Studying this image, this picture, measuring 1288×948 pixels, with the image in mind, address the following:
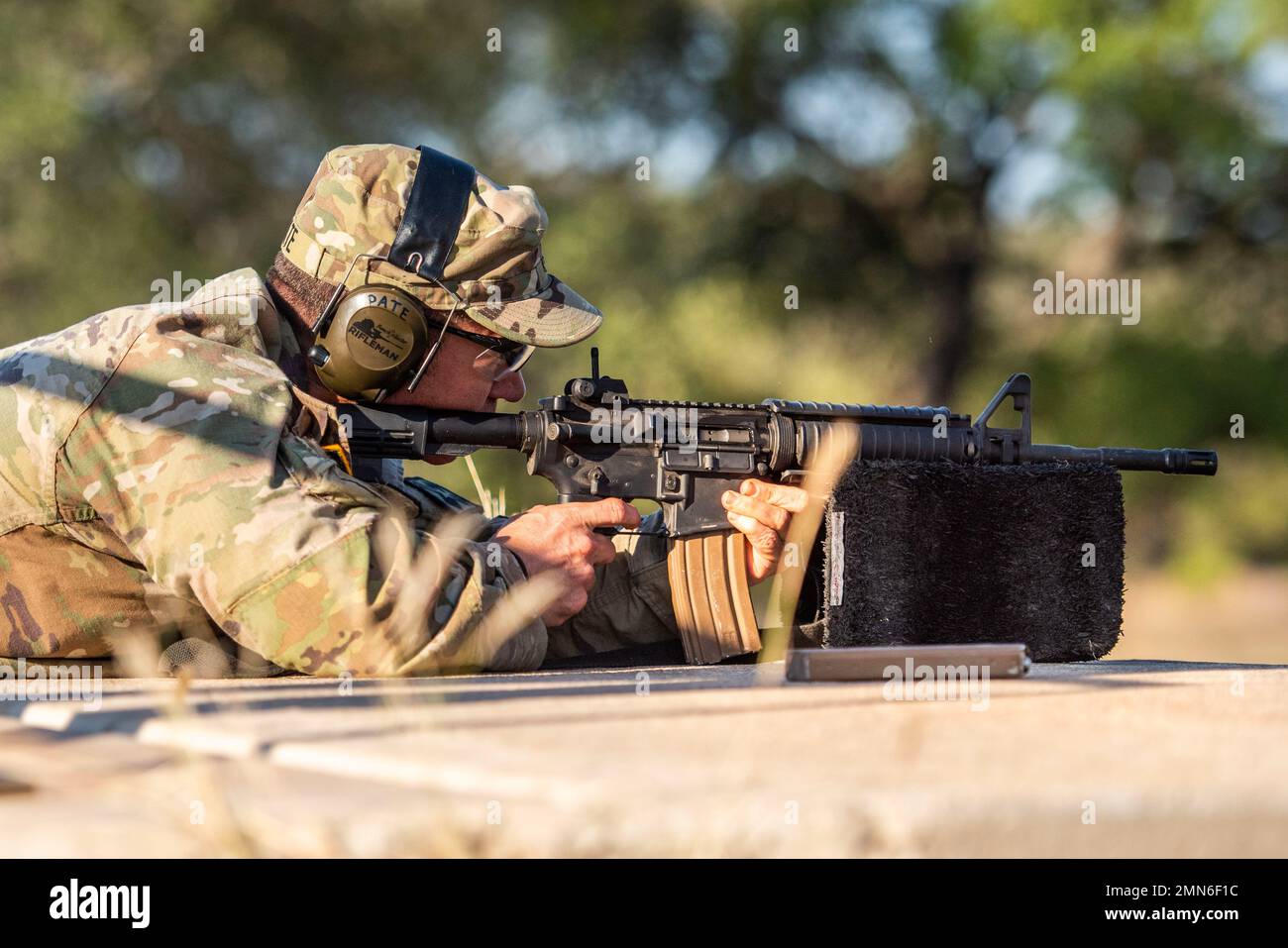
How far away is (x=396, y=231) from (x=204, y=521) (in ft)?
3.08

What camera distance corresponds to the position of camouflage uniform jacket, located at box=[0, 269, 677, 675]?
9.62ft

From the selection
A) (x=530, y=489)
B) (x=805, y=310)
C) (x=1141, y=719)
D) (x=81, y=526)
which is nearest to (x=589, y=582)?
(x=81, y=526)

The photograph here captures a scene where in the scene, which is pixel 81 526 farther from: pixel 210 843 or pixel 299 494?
pixel 210 843

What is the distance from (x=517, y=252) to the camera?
12.0ft

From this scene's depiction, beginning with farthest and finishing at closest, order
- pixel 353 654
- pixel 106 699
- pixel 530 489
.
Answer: pixel 530 489
pixel 353 654
pixel 106 699

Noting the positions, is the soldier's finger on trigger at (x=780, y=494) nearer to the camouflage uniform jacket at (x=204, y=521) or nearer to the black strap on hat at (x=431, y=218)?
the camouflage uniform jacket at (x=204, y=521)

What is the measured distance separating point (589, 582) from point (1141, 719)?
1.58m

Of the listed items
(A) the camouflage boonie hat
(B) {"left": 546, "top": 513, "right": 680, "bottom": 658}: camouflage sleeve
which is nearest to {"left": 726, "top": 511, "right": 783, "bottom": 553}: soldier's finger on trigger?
(B) {"left": 546, "top": 513, "right": 680, "bottom": 658}: camouflage sleeve

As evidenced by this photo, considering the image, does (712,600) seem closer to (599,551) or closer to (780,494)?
(780,494)

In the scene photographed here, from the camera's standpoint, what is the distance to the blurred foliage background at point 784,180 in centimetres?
1284

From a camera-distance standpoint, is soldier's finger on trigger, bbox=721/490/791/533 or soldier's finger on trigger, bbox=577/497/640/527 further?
soldier's finger on trigger, bbox=721/490/791/533

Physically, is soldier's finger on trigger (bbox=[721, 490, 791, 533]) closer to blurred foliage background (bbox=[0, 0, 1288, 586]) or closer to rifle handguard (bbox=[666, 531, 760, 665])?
rifle handguard (bbox=[666, 531, 760, 665])

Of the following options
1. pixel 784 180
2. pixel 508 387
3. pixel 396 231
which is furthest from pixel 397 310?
pixel 784 180

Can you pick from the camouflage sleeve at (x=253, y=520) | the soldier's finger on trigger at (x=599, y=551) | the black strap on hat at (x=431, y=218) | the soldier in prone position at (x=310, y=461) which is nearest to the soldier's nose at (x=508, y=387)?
the soldier in prone position at (x=310, y=461)
